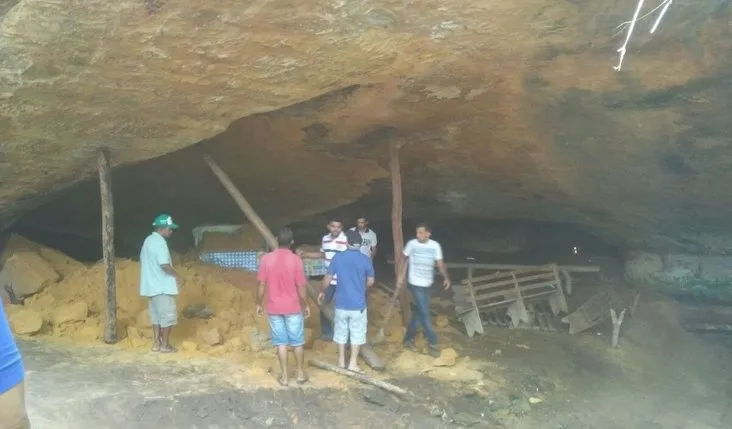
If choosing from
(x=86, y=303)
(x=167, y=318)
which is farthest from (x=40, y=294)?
(x=167, y=318)

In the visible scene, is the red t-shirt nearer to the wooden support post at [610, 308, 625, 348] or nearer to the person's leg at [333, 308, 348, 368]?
the person's leg at [333, 308, 348, 368]

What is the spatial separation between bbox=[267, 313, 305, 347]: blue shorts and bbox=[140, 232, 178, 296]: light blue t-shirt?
1147 mm

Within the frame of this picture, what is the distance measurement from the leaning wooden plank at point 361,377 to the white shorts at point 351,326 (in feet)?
0.89

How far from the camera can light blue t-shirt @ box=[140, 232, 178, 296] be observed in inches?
245

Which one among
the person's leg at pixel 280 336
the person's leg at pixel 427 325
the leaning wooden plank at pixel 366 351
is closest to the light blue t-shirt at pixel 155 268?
the person's leg at pixel 280 336

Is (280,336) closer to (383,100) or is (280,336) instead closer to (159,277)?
(159,277)

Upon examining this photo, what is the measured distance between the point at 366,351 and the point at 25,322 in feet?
11.3

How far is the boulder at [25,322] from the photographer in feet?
21.7

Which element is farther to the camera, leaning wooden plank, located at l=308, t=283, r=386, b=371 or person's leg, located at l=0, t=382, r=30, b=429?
leaning wooden plank, located at l=308, t=283, r=386, b=371

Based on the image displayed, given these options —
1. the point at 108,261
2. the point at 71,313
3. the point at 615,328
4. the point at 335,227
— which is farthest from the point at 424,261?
the point at 71,313

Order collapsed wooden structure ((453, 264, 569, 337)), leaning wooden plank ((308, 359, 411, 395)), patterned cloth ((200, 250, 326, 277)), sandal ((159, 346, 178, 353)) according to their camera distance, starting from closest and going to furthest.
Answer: leaning wooden plank ((308, 359, 411, 395)) → sandal ((159, 346, 178, 353)) → collapsed wooden structure ((453, 264, 569, 337)) → patterned cloth ((200, 250, 326, 277))

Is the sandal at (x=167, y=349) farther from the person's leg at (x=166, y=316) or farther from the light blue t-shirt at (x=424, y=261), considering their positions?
the light blue t-shirt at (x=424, y=261)

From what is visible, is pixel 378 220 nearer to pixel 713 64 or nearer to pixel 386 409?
pixel 386 409

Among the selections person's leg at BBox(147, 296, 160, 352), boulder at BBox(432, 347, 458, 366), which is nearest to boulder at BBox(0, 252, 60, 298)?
person's leg at BBox(147, 296, 160, 352)
